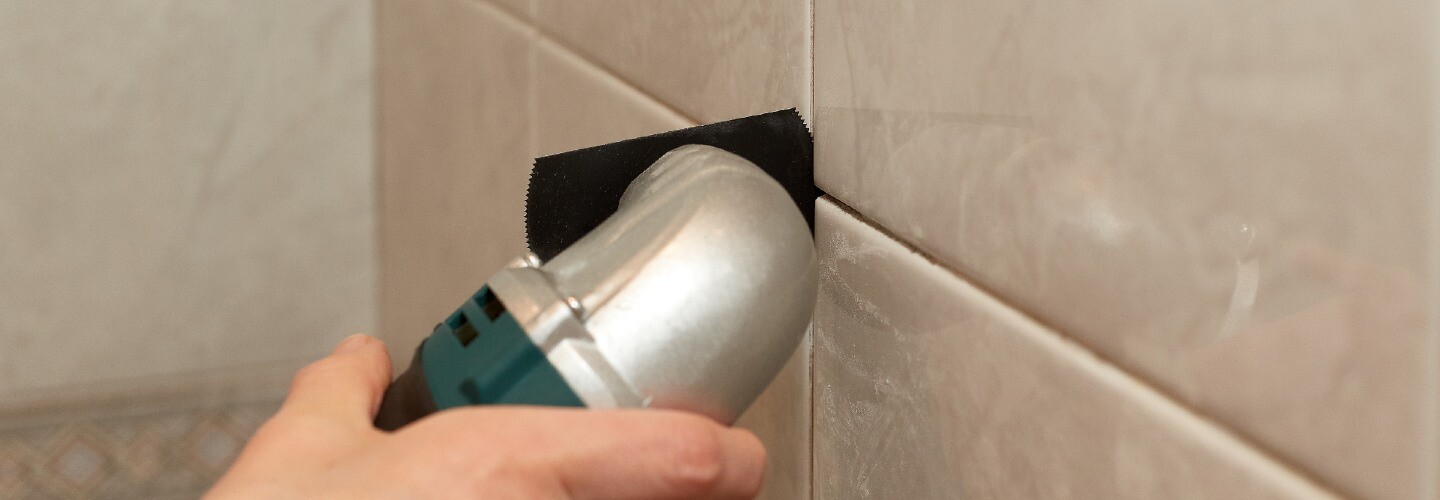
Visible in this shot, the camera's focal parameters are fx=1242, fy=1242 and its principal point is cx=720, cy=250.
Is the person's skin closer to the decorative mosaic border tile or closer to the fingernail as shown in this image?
the fingernail

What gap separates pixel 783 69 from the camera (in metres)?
0.32

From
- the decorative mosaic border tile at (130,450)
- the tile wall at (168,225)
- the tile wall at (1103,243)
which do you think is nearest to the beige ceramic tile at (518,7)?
the tile wall at (1103,243)

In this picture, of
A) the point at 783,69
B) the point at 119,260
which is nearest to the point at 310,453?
the point at 783,69

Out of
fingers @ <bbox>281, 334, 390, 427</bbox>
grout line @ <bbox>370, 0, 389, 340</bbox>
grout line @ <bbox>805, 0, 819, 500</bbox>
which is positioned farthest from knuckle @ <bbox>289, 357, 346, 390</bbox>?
grout line @ <bbox>370, 0, 389, 340</bbox>

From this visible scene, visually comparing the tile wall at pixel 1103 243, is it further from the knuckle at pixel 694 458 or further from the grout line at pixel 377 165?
the grout line at pixel 377 165

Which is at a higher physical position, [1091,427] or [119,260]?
[1091,427]

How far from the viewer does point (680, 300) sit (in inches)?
A: 8.8

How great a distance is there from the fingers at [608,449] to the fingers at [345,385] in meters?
0.04

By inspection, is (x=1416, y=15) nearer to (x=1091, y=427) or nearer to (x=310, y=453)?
(x=1091, y=427)

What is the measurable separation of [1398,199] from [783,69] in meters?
0.19

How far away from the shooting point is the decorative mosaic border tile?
2.73 ft

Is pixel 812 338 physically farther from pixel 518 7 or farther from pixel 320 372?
pixel 518 7

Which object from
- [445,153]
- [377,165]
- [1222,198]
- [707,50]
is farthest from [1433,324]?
[377,165]

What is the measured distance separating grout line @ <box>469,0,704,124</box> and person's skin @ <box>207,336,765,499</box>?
0.56 feet
